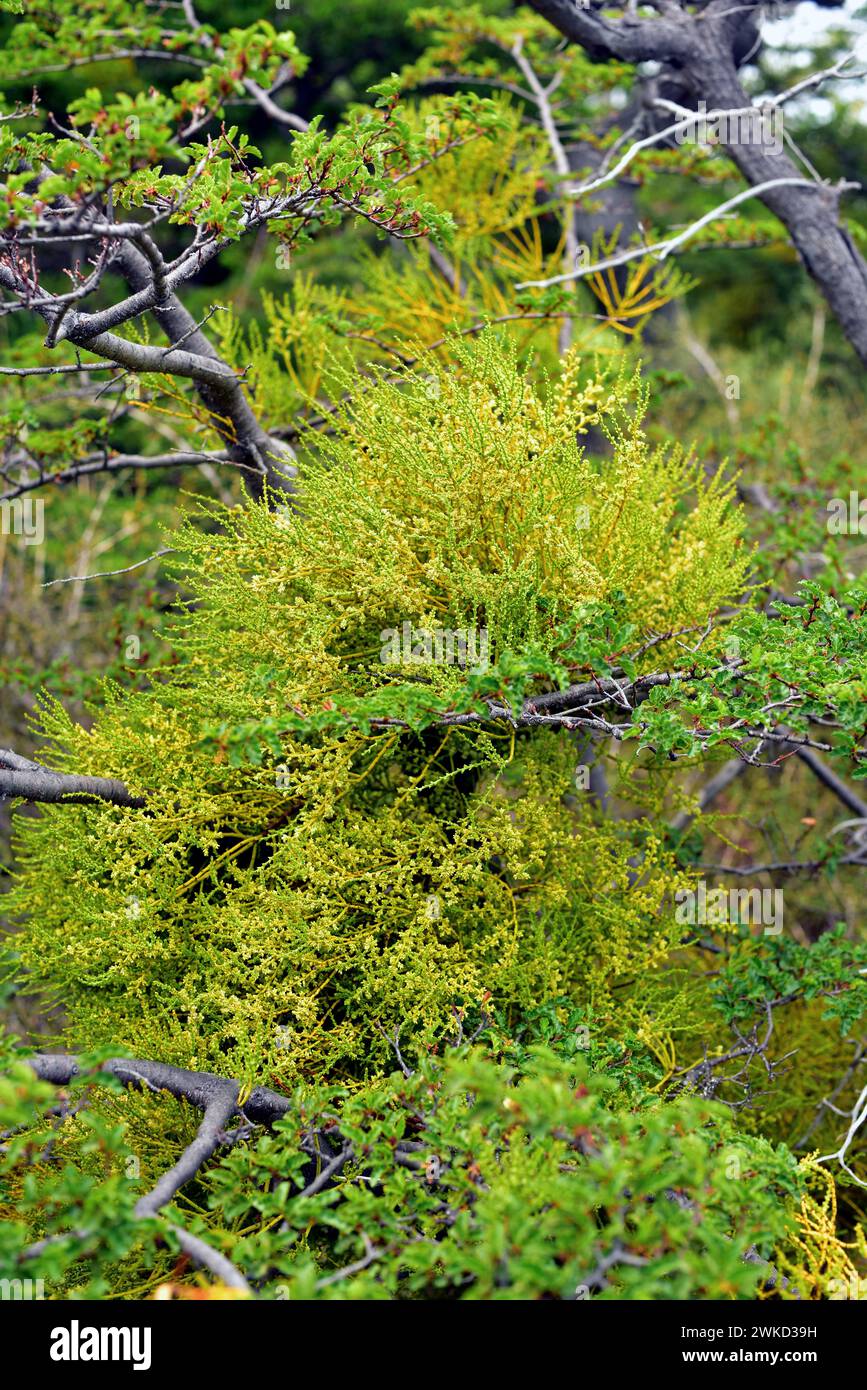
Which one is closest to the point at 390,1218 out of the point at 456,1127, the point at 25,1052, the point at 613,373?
the point at 456,1127

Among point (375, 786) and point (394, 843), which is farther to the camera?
point (375, 786)

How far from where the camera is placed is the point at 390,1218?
6.41 ft

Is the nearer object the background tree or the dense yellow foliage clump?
the background tree

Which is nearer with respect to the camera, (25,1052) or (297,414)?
(25,1052)

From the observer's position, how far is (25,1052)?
2.00 m

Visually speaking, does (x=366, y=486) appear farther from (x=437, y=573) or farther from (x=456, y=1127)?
(x=456, y=1127)

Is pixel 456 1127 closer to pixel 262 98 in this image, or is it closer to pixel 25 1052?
pixel 25 1052

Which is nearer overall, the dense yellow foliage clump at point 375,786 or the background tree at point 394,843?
the background tree at point 394,843

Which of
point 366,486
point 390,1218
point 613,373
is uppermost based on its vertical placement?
point 613,373

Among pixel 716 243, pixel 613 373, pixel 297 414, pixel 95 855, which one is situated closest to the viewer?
pixel 95 855

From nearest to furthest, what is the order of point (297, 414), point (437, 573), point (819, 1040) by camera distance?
point (437, 573), point (819, 1040), point (297, 414)

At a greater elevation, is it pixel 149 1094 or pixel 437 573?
pixel 437 573
